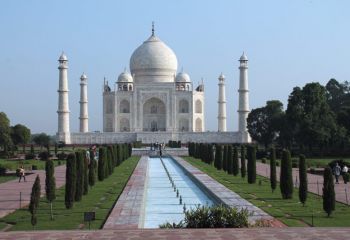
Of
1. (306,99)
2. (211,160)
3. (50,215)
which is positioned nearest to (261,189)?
(50,215)

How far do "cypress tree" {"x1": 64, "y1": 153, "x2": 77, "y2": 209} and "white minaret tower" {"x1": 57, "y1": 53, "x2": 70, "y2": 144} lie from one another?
3180 centimetres

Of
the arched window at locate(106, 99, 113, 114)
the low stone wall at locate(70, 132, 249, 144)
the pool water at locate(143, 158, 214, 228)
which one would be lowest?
the pool water at locate(143, 158, 214, 228)

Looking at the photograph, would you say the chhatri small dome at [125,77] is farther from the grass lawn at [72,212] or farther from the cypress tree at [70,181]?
the cypress tree at [70,181]

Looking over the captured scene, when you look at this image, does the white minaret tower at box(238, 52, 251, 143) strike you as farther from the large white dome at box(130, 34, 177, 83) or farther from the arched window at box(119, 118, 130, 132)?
the arched window at box(119, 118, 130, 132)

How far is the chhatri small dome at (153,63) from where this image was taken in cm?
4659

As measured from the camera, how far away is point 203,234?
6.57m

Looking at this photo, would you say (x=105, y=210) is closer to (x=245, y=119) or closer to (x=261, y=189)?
(x=261, y=189)

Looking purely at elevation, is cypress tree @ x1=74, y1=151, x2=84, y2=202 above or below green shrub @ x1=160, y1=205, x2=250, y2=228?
above

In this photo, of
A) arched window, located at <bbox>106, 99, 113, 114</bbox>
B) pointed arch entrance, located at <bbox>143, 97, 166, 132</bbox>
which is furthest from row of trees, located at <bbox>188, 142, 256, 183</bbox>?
arched window, located at <bbox>106, 99, 113, 114</bbox>

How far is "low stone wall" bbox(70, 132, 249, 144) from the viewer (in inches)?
1634

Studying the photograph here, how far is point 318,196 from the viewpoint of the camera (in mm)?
11672

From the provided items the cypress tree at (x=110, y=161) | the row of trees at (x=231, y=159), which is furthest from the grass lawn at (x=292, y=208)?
the cypress tree at (x=110, y=161)

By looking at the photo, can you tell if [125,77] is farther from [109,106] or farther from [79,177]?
[79,177]

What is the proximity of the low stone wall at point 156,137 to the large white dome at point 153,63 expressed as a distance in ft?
21.1
